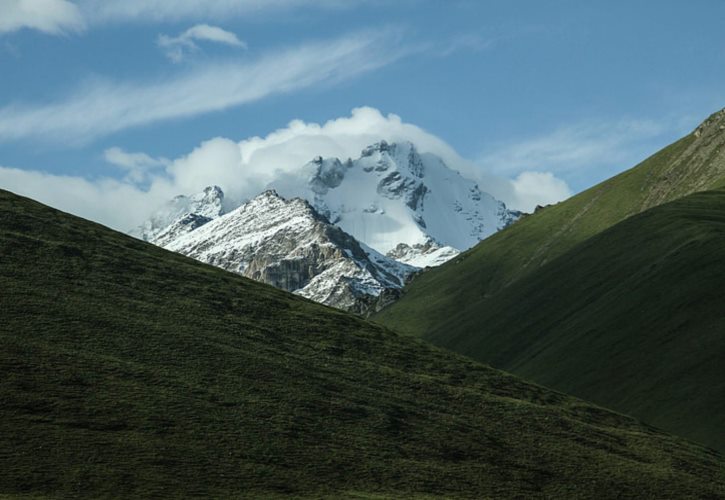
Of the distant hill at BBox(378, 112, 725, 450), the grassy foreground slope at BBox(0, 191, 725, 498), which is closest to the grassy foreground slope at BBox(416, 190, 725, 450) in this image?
the distant hill at BBox(378, 112, 725, 450)

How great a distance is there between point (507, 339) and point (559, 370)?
37.7 meters

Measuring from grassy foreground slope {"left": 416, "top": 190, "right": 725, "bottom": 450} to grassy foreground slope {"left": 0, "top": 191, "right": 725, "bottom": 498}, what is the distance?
14583 millimetres

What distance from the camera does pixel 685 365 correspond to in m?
127

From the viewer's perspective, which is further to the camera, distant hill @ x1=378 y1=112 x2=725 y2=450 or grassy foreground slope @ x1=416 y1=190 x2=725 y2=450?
distant hill @ x1=378 y1=112 x2=725 y2=450

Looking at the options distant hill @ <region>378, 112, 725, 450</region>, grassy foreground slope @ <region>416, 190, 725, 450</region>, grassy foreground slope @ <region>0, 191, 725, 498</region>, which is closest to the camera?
grassy foreground slope @ <region>0, 191, 725, 498</region>

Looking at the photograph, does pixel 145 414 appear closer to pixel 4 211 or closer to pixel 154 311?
pixel 154 311

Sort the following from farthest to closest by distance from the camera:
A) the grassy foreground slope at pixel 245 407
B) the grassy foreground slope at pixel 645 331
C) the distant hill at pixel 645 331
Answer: the distant hill at pixel 645 331 < the grassy foreground slope at pixel 645 331 < the grassy foreground slope at pixel 245 407

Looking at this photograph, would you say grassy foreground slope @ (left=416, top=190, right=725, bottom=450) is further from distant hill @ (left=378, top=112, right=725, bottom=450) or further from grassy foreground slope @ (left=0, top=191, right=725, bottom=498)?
grassy foreground slope @ (left=0, top=191, right=725, bottom=498)

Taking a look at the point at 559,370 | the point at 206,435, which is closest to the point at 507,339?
the point at 559,370

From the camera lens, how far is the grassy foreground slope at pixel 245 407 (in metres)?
68.2

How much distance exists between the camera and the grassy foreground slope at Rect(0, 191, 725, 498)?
224 ft

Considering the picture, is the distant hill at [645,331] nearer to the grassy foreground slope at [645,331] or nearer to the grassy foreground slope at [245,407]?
the grassy foreground slope at [645,331]

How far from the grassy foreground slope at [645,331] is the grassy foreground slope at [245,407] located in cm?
1458

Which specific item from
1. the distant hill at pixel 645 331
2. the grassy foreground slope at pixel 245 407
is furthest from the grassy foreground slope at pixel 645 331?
the grassy foreground slope at pixel 245 407
